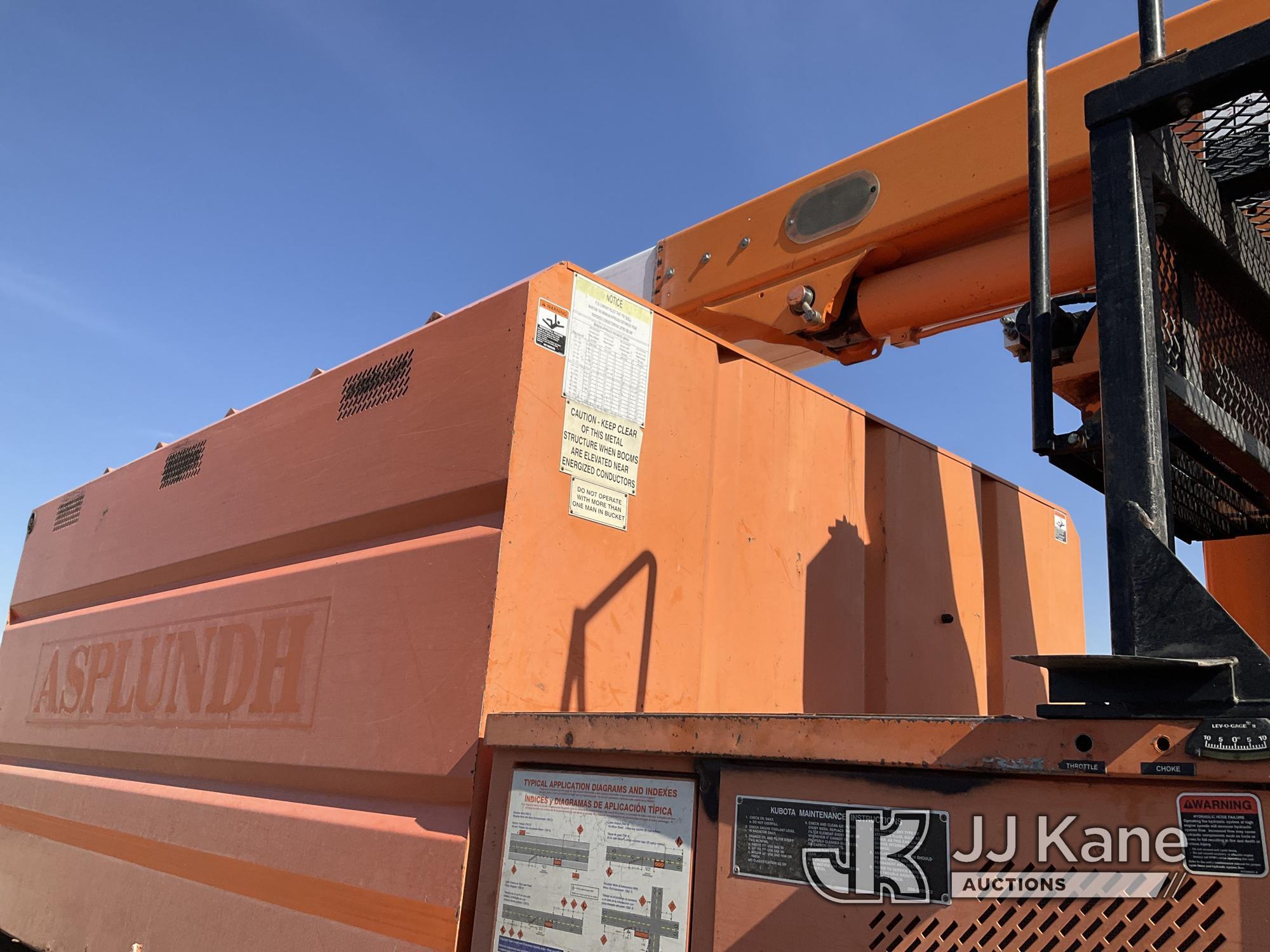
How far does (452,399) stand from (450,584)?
0.46m

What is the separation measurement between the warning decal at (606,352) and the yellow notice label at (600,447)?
23 millimetres

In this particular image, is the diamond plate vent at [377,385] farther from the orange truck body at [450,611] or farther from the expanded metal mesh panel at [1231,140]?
the expanded metal mesh panel at [1231,140]

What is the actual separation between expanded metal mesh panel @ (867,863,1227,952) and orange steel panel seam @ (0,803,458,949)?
924mm

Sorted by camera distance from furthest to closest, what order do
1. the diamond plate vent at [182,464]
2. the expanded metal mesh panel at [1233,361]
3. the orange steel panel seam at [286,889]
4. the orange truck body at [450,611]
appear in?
the diamond plate vent at [182,464], the orange truck body at [450,611], the orange steel panel seam at [286,889], the expanded metal mesh panel at [1233,361]

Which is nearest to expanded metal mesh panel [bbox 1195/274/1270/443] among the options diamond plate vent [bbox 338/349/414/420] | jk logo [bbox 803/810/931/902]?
jk logo [bbox 803/810/931/902]

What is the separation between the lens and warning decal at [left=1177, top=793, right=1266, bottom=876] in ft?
3.26

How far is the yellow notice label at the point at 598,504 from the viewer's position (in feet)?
6.84

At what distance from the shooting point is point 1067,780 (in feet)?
3.70

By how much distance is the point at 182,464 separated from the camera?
11.9ft

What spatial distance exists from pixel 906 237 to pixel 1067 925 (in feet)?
6.48

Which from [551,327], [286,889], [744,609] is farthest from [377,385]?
[286,889]

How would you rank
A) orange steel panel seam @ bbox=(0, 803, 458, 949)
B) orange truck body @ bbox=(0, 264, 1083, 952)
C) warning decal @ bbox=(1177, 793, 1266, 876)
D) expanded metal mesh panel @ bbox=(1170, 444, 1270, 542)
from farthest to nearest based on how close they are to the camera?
orange truck body @ bbox=(0, 264, 1083, 952) → orange steel panel seam @ bbox=(0, 803, 458, 949) → expanded metal mesh panel @ bbox=(1170, 444, 1270, 542) → warning decal @ bbox=(1177, 793, 1266, 876)

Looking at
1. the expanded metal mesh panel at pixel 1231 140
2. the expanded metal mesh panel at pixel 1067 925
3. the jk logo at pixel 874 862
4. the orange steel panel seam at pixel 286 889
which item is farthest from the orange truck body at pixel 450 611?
the expanded metal mesh panel at pixel 1231 140

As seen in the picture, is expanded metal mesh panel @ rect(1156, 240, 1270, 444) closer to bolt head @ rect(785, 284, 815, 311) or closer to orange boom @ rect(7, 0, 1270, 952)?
orange boom @ rect(7, 0, 1270, 952)
